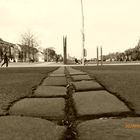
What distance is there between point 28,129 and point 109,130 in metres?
0.56

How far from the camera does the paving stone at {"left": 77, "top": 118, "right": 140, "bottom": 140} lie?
6.74 feet

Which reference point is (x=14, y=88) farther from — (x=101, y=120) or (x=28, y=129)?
(x=28, y=129)

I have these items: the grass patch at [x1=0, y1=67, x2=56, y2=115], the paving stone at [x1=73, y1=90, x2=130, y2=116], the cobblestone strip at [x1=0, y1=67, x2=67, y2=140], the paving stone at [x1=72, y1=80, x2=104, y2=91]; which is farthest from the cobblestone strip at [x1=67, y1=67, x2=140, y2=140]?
the paving stone at [x1=72, y1=80, x2=104, y2=91]

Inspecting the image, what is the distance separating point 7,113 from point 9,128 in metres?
0.79

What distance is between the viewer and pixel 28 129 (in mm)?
2266

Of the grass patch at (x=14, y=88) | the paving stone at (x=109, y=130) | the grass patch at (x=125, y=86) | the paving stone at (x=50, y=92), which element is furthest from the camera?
the paving stone at (x=50, y=92)

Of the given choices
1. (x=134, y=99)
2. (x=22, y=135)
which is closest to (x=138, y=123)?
(x=22, y=135)

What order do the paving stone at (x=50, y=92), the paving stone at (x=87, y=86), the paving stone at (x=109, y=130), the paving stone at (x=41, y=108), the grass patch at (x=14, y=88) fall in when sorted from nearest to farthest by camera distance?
the paving stone at (x=109, y=130), the paving stone at (x=41, y=108), the grass patch at (x=14, y=88), the paving stone at (x=50, y=92), the paving stone at (x=87, y=86)

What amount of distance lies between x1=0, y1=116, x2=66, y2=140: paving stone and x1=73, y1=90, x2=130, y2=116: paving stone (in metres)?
0.56

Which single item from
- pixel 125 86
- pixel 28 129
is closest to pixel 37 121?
pixel 28 129

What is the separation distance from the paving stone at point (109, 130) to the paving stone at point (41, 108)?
501mm

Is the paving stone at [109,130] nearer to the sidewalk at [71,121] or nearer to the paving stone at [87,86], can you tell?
the sidewalk at [71,121]

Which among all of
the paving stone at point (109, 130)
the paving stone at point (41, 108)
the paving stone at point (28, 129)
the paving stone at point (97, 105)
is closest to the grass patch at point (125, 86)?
the paving stone at point (97, 105)

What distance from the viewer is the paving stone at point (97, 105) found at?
3.00 meters
